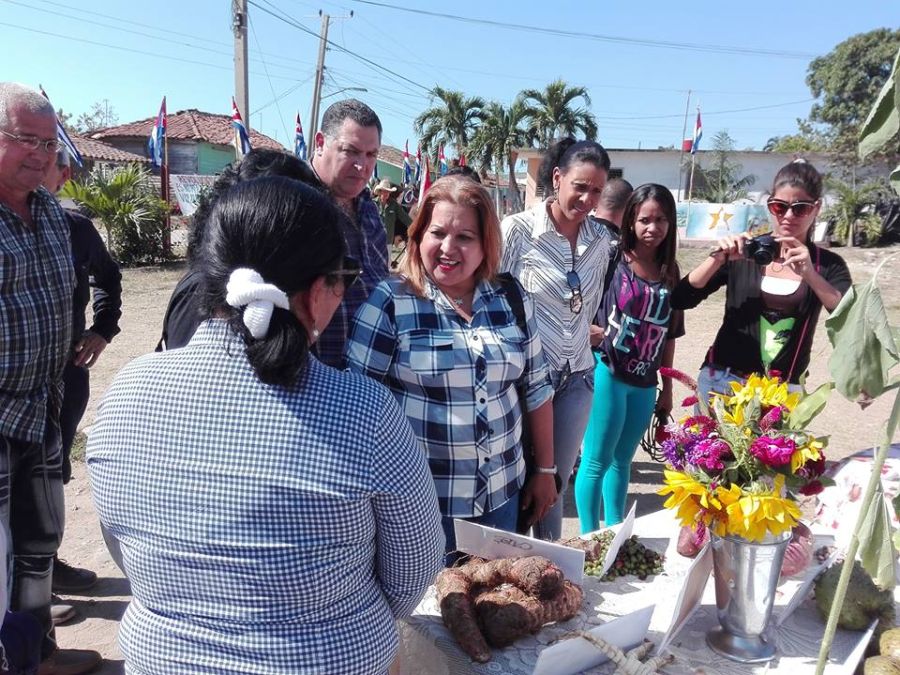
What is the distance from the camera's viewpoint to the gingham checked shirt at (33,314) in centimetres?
208

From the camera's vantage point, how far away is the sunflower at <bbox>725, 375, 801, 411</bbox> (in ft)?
5.17

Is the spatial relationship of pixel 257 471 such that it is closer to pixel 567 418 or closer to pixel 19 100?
pixel 19 100

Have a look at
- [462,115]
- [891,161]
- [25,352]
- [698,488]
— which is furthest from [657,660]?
[462,115]

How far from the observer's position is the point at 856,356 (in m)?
1.00

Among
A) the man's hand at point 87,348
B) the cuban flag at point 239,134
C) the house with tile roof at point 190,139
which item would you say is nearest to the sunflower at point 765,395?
the man's hand at point 87,348

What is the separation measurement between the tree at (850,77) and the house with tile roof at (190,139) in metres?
28.1

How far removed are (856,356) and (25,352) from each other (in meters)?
2.23

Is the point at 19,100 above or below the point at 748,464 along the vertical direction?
above

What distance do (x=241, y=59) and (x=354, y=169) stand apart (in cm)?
1111

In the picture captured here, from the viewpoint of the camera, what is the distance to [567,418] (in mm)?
2781

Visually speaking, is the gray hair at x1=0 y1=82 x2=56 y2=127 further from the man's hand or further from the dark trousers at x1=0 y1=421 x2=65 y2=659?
the dark trousers at x1=0 y1=421 x2=65 y2=659

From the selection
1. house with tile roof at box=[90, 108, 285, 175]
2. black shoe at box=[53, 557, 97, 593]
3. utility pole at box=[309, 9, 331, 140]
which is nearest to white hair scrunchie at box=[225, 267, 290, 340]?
black shoe at box=[53, 557, 97, 593]

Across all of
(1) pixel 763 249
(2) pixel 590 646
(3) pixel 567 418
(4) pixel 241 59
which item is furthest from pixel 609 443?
(4) pixel 241 59

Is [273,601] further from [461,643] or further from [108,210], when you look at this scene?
[108,210]
